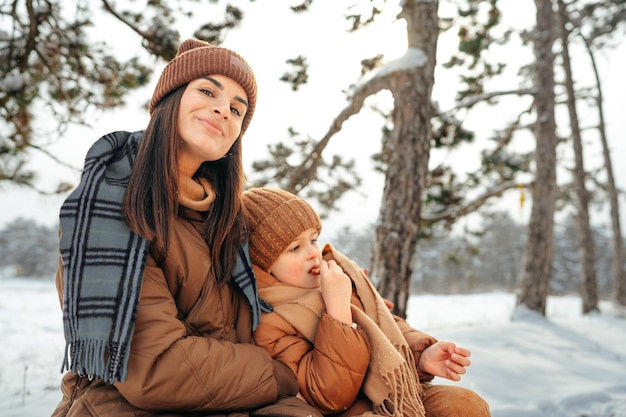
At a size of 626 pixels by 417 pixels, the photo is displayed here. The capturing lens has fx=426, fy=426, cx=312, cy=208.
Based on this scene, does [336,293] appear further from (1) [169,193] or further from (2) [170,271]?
(1) [169,193]

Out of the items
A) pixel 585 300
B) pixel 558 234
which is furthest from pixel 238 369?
pixel 558 234

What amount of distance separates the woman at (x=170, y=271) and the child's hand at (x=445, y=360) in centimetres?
66

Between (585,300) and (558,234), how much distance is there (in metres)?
38.5

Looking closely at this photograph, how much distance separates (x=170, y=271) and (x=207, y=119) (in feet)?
2.08

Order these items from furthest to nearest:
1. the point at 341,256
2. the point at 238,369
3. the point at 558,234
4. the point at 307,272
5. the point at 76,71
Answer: the point at 558,234 → the point at 76,71 → the point at 341,256 → the point at 307,272 → the point at 238,369

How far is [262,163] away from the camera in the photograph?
5.29m

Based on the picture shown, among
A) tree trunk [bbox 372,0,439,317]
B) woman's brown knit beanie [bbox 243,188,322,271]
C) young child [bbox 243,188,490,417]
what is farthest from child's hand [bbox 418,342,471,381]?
tree trunk [bbox 372,0,439,317]

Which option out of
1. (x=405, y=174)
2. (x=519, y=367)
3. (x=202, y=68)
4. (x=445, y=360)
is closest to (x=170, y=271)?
(x=202, y=68)

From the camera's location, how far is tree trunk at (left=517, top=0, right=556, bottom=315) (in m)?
7.96

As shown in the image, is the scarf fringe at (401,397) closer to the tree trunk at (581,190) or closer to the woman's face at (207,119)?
the woman's face at (207,119)

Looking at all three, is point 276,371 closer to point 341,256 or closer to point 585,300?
point 341,256

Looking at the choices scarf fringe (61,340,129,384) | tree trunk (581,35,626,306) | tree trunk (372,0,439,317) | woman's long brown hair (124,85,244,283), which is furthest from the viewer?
tree trunk (581,35,626,306)

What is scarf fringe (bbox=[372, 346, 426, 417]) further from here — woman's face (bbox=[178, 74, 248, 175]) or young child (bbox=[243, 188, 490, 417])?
woman's face (bbox=[178, 74, 248, 175])

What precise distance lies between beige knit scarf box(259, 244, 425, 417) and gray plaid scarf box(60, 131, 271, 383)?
0.68m
